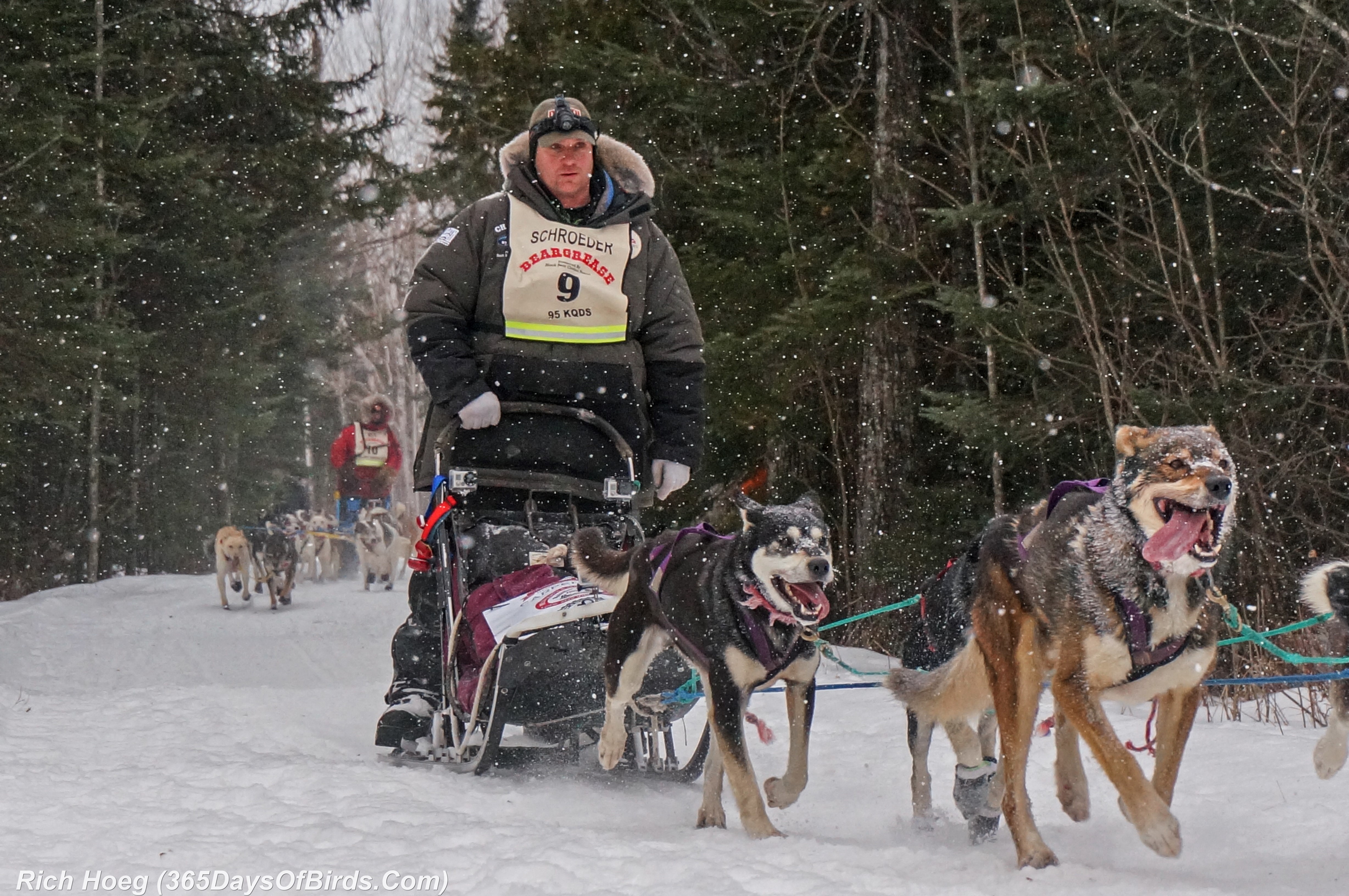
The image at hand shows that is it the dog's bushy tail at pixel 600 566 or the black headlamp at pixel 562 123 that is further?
the black headlamp at pixel 562 123

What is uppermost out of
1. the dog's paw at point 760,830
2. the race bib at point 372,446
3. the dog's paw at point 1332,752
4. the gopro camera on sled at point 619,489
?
the race bib at point 372,446

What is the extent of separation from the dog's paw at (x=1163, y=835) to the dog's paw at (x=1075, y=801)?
592 millimetres

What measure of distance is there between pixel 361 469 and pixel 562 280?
12411 mm

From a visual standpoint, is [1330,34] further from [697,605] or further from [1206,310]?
[697,605]

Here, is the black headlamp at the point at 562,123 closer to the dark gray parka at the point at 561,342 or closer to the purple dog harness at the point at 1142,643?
the dark gray parka at the point at 561,342

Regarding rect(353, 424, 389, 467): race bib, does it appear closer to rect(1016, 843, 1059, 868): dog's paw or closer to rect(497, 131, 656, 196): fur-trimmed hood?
rect(497, 131, 656, 196): fur-trimmed hood

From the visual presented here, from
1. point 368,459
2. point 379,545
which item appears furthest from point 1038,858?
point 368,459

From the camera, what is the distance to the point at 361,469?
16.3 metres

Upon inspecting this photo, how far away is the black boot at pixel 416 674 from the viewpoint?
4891 mm

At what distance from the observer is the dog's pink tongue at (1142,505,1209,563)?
2.79m

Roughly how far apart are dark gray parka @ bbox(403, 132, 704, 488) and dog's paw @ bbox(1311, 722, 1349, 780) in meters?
2.45

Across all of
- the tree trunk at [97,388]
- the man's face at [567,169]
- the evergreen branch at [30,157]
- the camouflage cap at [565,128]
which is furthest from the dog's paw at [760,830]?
the tree trunk at [97,388]

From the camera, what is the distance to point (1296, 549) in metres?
6.32

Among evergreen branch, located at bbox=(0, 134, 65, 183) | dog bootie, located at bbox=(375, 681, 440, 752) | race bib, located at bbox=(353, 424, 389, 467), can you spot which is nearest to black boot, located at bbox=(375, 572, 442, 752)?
dog bootie, located at bbox=(375, 681, 440, 752)
